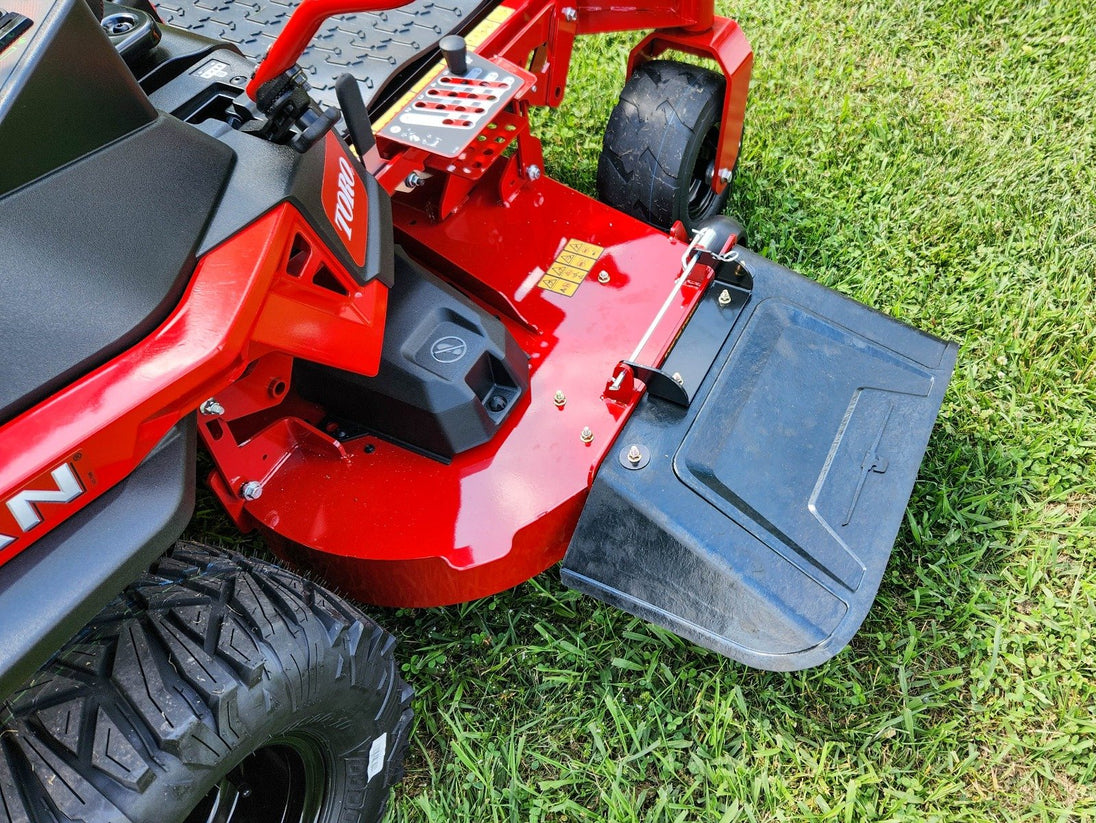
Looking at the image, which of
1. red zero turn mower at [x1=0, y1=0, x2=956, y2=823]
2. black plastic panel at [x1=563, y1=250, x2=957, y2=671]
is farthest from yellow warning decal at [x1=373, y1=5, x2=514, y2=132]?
black plastic panel at [x1=563, y1=250, x2=957, y2=671]

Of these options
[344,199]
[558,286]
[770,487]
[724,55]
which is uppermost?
[344,199]

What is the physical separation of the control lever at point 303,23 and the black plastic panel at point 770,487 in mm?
851

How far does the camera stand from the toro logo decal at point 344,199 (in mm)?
1382

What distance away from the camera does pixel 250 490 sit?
5.42 ft

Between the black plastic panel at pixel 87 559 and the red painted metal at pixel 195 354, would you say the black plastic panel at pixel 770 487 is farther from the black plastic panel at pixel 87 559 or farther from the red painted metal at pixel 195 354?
the black plastic panel at pixel 87 559

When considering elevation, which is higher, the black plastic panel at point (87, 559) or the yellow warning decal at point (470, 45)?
the yellow warning decal at point (470, 45)

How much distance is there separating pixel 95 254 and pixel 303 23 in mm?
400

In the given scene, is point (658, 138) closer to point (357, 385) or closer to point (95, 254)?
point (357, 385)

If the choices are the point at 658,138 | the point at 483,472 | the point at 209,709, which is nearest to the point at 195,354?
the point at 209,709

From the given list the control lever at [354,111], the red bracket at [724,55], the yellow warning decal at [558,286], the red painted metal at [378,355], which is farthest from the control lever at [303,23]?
the red bracket at [724,55]

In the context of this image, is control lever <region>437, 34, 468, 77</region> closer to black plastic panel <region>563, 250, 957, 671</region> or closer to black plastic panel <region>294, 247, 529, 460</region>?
black plastic panel <region>294, 247, 529, 460</region>

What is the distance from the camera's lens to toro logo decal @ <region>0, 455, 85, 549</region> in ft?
3.13

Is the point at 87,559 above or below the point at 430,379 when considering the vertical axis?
above

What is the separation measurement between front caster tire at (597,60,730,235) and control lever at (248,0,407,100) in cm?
114
